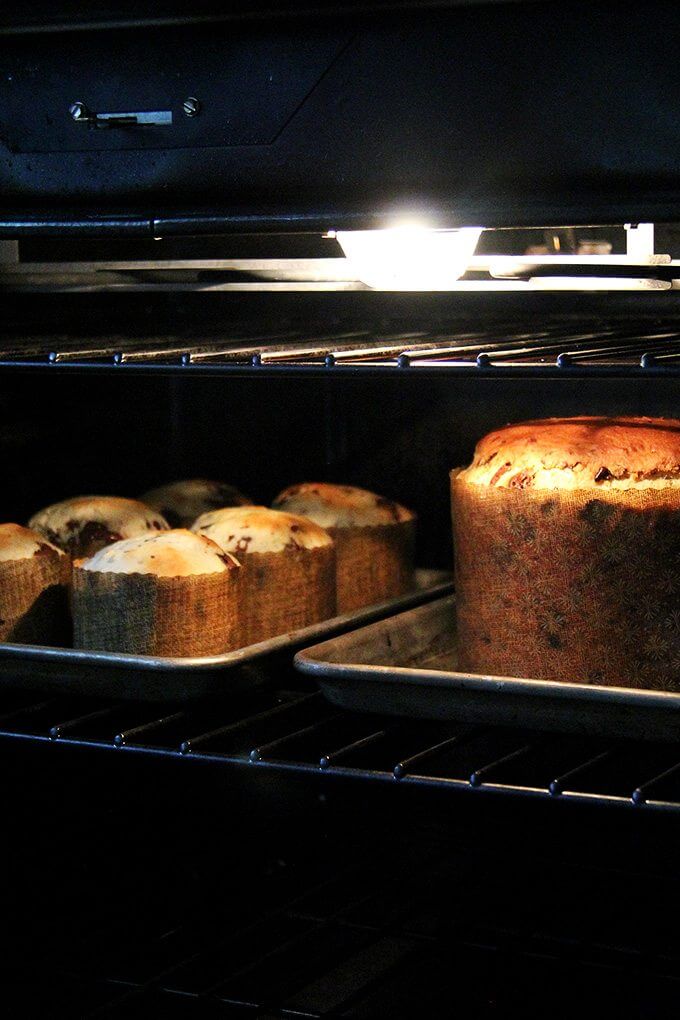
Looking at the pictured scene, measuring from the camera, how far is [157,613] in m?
→ 1.50

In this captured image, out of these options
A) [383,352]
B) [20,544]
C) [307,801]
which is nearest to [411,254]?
[383,352]

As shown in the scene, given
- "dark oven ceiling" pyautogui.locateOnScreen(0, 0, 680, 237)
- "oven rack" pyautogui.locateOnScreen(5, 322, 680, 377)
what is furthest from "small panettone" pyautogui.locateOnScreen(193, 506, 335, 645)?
"dark oven ceiling" pyautogui.locateOnScreen(0, 0, 680, 237)

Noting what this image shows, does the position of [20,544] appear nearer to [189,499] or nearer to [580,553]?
[189,499]

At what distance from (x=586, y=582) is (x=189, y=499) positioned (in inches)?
27.0

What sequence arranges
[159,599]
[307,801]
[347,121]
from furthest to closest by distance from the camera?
[307,801], [159,599], [347,121]

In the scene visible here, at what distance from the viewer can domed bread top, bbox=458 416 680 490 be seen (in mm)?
1397

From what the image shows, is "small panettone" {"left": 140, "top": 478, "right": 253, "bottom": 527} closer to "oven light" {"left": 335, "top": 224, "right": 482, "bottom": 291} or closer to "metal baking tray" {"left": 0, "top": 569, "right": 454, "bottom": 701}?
"metal baking tray" {"left": 0, "top": 569, "right": 454, "bottom": 701}

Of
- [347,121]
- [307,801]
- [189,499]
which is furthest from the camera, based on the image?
[307,801]

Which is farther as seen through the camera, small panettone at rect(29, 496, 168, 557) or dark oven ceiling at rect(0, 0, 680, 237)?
small panettone at rect(29, 496, 168, 557)

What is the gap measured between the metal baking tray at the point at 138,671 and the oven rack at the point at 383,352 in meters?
0.30

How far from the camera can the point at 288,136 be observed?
4.16ft

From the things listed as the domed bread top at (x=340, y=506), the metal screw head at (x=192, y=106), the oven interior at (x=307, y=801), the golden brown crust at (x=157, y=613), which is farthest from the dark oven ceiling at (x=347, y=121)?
the domed bread top at (x=340, y=506)

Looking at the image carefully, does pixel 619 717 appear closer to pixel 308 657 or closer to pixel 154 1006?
pixel 308 657

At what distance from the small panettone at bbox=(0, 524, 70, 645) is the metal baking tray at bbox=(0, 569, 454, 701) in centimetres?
9
